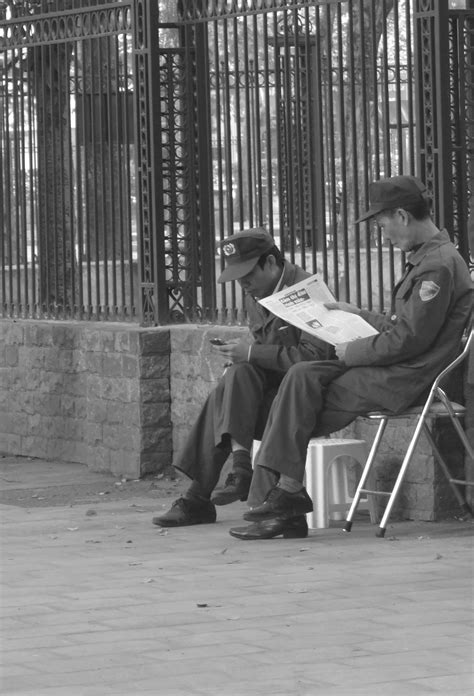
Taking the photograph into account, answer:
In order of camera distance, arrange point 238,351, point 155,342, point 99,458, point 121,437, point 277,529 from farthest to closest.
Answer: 1. point 99,458
2. point 121,437
3. point 155,342
4. point 238,351
5. point 277,529

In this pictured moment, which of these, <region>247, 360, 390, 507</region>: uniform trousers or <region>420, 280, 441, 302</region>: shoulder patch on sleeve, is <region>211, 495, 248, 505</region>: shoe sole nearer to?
<region>247, 360, 390, 507</region>: uniform trousers

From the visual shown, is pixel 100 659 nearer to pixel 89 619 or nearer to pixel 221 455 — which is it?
pixel 89 619

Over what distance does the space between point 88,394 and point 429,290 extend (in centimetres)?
384

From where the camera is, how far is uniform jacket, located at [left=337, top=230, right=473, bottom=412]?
22.9 feet

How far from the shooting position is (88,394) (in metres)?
10.3

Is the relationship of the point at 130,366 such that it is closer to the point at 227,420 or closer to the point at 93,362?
the point at 93,362

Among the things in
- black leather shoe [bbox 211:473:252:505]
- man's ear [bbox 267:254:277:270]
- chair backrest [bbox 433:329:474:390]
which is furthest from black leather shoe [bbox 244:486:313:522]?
man's ear [bbox 267:254:277:270]

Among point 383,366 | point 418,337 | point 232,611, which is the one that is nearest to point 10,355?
point 383,366

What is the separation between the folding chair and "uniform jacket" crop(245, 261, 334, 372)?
46 centimetres

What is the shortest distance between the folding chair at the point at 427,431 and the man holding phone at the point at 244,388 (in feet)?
1.13

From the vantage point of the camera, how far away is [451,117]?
26.2ft

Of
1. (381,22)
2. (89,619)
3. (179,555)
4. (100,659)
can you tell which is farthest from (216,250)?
(100,659)

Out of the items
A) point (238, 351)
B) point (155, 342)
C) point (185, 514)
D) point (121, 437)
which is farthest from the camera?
point (121, 437)

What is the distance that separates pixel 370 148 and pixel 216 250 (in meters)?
1.60
